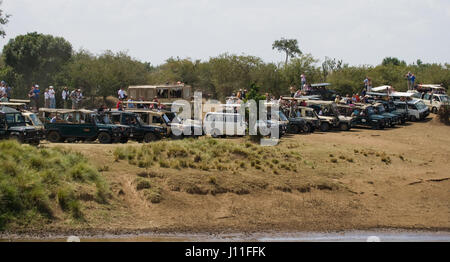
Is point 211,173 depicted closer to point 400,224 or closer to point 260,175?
point 260,175

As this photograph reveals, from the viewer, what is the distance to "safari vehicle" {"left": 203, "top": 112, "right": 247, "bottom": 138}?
98.4ft

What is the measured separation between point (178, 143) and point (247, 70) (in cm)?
3137

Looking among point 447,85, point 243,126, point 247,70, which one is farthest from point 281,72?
point 243,126

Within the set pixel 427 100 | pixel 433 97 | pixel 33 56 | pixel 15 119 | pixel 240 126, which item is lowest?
pixel 240 126

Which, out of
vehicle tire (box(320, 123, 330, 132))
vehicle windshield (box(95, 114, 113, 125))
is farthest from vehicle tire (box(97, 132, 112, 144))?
vehicle tire (box(320, 123, 330, 132))

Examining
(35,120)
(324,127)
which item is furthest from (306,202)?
(324,127)

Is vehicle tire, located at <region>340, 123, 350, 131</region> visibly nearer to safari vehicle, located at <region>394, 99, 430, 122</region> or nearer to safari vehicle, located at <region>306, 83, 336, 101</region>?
safari vehicle, located at <region>306, 83, 336, 101</region>

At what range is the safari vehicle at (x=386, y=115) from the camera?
122 feet

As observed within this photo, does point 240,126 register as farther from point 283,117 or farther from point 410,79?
point 410,79

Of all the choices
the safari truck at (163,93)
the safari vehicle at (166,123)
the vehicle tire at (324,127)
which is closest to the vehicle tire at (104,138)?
the safari vehicle at (166,123)

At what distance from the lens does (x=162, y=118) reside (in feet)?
94.2

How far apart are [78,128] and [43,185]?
861 cm

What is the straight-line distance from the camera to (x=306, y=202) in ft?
69.7
